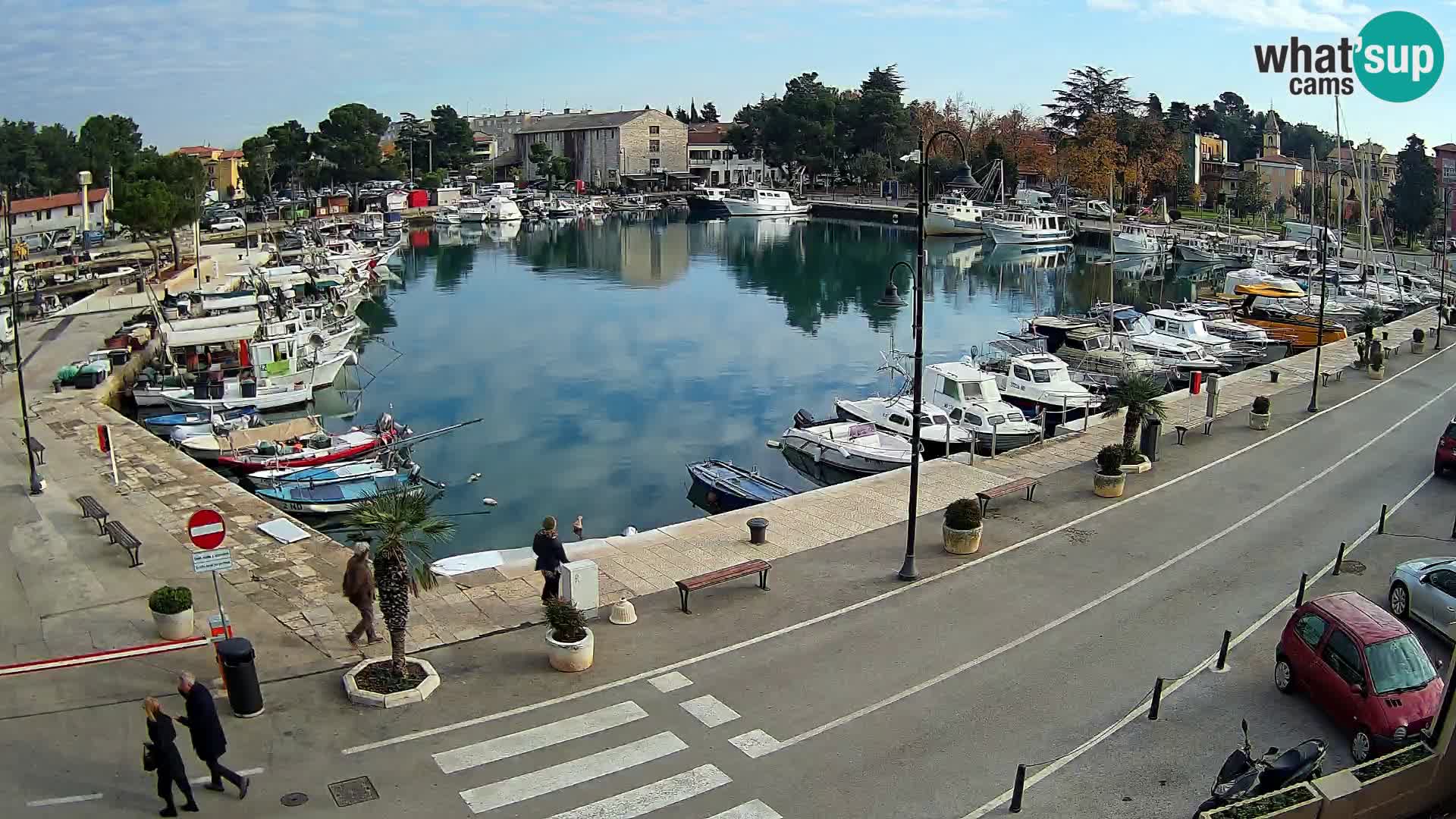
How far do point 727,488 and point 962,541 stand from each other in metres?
9.74

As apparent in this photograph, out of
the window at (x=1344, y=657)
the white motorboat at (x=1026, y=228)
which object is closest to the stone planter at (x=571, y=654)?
the window at (x=1344, y=657)

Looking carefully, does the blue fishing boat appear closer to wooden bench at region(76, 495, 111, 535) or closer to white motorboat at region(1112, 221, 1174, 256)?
wooden bench at region(76, 495, 111, 535)

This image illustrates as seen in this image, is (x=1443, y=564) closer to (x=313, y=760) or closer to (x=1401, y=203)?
(x=313, y=760)

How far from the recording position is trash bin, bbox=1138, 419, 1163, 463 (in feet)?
87.2

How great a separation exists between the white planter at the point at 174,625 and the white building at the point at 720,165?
161434mm

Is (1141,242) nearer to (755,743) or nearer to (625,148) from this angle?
(625,148)

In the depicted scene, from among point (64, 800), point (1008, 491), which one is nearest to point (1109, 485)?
point (1008, 491)

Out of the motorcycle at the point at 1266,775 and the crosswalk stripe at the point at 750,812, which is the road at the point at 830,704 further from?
the motorcycle at the point at 1266,775

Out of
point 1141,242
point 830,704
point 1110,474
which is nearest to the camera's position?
point 830,704

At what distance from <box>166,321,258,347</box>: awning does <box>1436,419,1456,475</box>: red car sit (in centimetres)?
3731

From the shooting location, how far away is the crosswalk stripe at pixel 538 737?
12.7 meters

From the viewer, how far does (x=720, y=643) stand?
1609 cm

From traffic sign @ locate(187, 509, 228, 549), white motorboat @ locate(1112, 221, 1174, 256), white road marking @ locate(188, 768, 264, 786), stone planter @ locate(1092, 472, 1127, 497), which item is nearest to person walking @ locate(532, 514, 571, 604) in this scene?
traffic sign @ locate(187, 509, 228, 549)

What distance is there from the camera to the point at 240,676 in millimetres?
13453
